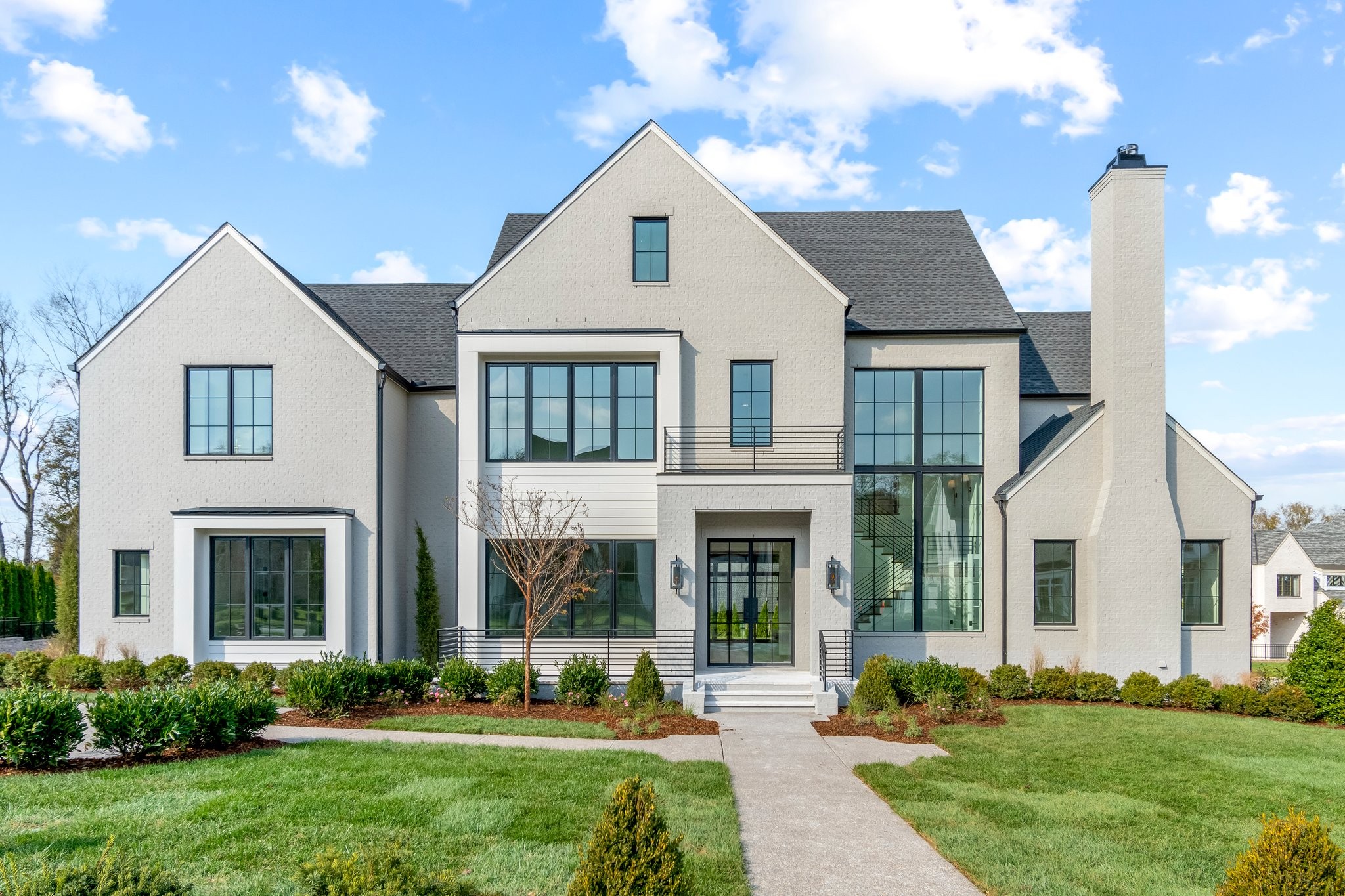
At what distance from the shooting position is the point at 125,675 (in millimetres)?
15406

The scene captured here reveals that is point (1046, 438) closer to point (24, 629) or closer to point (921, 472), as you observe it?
point (921, 472)

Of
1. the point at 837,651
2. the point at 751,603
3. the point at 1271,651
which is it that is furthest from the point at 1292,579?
the point at 751,603

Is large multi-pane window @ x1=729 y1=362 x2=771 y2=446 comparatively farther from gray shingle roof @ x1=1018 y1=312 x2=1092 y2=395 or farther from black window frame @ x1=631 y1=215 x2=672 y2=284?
gray shingle roof @ x1=1018 y1=312 x2=1092 y2=395

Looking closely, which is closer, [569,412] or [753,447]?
[753,447]

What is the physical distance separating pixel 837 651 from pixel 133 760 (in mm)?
11314

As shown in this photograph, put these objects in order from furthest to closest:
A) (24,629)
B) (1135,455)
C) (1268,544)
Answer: (1268,544)
(24,629)
(1135,455)

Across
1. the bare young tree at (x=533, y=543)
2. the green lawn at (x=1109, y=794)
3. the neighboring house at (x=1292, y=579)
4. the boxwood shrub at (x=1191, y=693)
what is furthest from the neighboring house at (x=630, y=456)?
the neighboring house at (x=1292, y=579)

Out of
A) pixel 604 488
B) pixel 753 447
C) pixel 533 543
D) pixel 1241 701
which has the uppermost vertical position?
pixel 753 447

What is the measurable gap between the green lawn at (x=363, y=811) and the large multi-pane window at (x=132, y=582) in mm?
8051

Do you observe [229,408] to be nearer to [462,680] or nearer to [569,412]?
[569,412]

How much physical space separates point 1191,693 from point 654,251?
521 inches

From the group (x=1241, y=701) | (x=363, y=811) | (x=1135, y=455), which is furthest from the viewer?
(x=1135, y=455)

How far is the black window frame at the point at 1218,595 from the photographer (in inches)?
661

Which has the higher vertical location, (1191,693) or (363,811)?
(363,811)
